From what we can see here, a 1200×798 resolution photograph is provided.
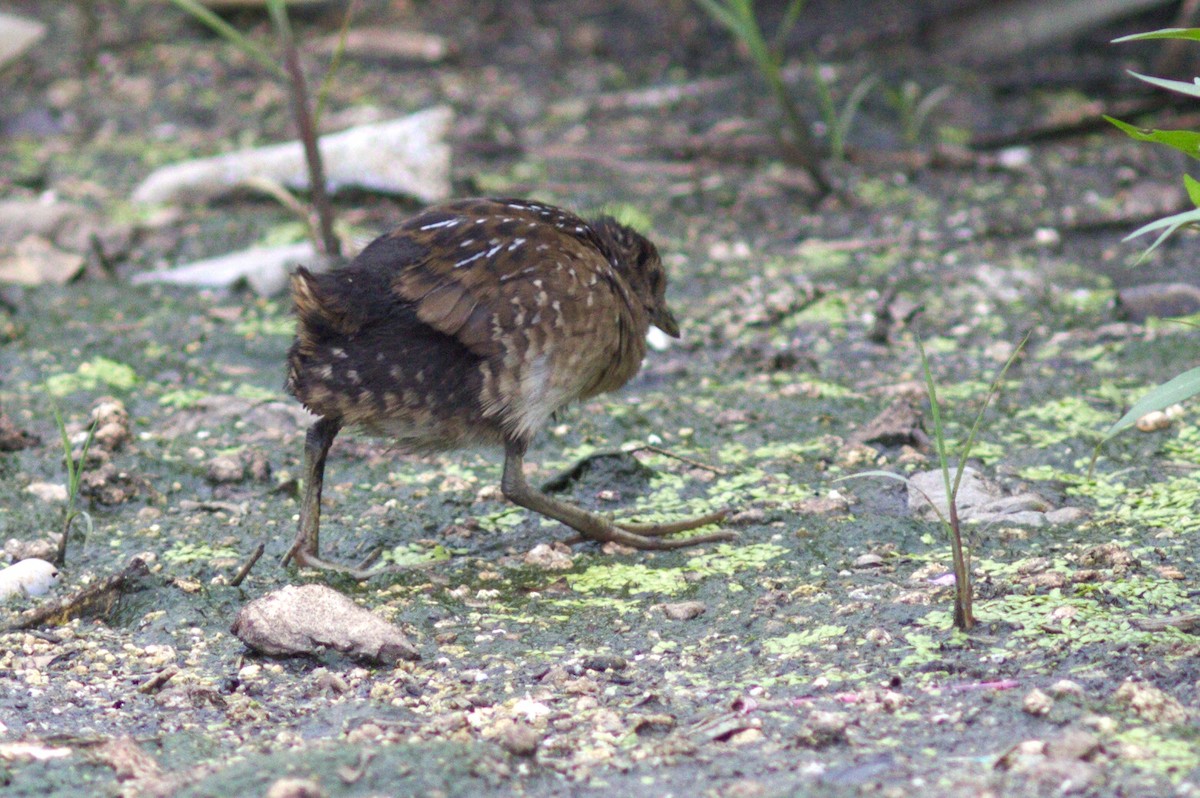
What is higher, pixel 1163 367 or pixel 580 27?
pixel 580 27

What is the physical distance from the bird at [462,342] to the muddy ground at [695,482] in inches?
10.6

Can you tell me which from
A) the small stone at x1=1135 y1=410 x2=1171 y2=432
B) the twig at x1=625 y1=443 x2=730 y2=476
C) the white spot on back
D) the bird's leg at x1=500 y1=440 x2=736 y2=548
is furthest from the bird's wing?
the small stone at x1=1135 y1=410 x2=1171 y2=432

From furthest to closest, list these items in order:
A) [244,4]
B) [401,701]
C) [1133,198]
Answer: [244,4] → [1133,198] → [401,701]

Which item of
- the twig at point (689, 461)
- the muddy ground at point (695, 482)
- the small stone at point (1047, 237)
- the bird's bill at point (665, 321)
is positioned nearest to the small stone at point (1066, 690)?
the muddy ground at point (695, 482)

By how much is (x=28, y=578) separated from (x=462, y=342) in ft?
4.37

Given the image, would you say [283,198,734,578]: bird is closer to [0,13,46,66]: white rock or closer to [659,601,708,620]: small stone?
[659,601,708,620]: small stone

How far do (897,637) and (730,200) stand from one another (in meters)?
4.09

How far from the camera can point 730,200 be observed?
711cm

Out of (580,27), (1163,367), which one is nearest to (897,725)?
(1163,367)

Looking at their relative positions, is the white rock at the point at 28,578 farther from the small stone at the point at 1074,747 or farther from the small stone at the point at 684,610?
the small stone at the point at 1074,747

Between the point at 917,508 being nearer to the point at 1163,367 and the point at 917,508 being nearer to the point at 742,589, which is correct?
→ the point at 742,589

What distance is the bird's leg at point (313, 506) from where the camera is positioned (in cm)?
401

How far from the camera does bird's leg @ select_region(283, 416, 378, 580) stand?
401 centimetres

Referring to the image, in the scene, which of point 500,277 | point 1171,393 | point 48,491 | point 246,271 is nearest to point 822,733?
point 1171,393
